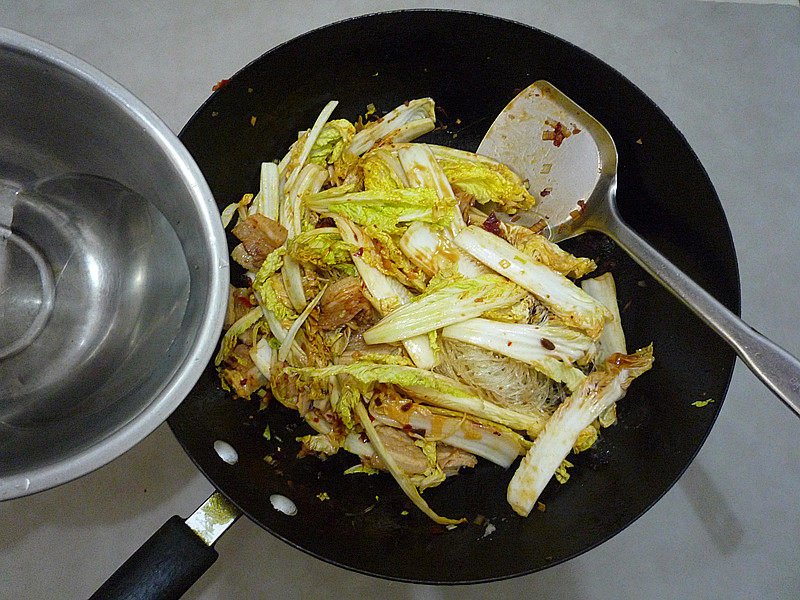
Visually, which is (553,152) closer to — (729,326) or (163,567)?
(729,326)

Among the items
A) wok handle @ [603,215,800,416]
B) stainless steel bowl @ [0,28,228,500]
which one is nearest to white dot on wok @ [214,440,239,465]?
stainless steel bowl @ [0,28,228,500]

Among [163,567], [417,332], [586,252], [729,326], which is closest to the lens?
[163,567]

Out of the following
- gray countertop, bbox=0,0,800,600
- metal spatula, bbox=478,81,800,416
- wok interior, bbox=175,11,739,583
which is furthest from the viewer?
gray countertop, bbox=0,0,800,600

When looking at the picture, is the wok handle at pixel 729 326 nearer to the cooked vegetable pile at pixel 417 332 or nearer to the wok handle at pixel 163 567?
the cooked vegetable pile at pixel 417 332

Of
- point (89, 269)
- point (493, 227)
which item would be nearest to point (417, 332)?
point (493, 227)

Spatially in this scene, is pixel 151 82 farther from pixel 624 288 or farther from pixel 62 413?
pixel 624 288

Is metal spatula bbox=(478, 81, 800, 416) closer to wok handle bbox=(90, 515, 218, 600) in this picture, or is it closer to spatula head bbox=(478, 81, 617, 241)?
spatula head bbox=(478, 81, 617, 241)

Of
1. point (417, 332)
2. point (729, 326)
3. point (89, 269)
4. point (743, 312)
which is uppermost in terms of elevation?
point (729, 326)
